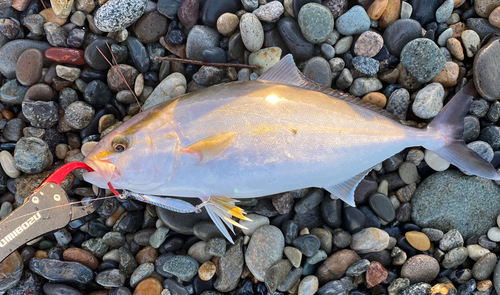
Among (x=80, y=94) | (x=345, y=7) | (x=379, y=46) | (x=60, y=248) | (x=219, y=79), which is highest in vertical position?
(x=345, y=7)

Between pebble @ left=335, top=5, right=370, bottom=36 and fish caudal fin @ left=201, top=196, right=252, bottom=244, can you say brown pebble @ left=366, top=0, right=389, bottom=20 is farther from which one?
fish caudal fin @ left=201, top=196, right=252, bottom=244

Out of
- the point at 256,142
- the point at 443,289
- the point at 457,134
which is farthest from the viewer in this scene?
the point at 443,289

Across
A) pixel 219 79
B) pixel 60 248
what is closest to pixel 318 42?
pixel 219 79

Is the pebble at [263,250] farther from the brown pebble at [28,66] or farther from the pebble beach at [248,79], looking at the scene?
the brown pebble at [28,66]

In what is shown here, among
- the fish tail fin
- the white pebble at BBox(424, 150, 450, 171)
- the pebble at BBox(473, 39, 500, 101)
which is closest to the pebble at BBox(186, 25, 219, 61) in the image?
the fish tail fin

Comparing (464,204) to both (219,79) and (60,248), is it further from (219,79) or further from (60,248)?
(60,248)

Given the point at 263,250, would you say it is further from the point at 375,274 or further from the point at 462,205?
the point at 462,205

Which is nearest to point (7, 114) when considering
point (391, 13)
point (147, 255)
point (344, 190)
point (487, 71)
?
point (147, 255)
